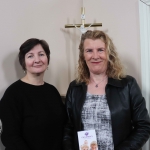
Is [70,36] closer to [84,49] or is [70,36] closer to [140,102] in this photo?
[84,49]

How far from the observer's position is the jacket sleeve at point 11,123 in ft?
4.49

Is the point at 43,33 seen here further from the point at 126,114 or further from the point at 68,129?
the point at 126,114

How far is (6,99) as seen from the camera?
142 centimetres

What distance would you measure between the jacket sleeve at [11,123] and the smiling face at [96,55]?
1.85ft

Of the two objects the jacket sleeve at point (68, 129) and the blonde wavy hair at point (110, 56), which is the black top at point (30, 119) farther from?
the blonde wavy hair at point (110, 56)

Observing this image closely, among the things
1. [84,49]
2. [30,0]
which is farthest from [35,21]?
[84,49]

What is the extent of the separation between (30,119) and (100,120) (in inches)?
18.1

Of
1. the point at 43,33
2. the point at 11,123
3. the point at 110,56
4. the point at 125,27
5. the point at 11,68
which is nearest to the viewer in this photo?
the point at 11,123

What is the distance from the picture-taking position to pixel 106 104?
1430 millimetres

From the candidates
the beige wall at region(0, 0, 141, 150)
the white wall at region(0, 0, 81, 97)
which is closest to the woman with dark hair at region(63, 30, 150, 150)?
the beige wall at region(0, 0, 141, 150)

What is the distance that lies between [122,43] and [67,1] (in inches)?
30.5

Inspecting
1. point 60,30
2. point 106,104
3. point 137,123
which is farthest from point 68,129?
point 60,30

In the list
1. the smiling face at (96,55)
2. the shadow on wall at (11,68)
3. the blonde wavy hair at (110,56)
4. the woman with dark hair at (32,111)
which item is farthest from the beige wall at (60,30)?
the smiling face at (96,55)

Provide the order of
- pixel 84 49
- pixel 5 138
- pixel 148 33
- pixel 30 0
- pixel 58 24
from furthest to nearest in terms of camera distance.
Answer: pixel 58 24 → pixel 30 0 → pixel 148 33 → pixel 84 49 → pixel 5 138
